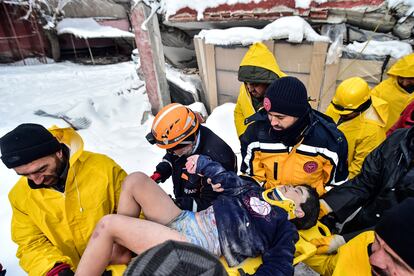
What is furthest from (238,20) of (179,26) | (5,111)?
(5,111)

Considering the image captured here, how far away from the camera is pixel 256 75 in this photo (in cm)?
241

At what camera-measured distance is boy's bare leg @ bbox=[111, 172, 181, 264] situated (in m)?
1.65

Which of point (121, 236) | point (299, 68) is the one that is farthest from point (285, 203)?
point (299, 68)

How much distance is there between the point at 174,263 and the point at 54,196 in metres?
1.30

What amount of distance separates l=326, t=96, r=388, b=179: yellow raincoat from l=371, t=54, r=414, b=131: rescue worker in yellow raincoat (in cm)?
56

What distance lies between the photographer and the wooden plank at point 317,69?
3.99 meters

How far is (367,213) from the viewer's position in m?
1.70

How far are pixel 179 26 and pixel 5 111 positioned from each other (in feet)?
16.1

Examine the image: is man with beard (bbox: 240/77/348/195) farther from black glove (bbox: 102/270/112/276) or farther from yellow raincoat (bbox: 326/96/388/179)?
black glove (bbox: 102/270/112/276)

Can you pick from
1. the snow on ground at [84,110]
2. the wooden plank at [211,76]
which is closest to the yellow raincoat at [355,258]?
the snow on ground at [84,110]

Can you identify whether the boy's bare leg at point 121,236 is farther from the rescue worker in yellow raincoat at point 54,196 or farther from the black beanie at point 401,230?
the black beanie at point 401,230

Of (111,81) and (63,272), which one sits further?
(111,81)

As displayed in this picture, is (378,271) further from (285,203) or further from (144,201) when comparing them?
(144,201)

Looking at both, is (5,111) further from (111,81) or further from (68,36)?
(68,36)
